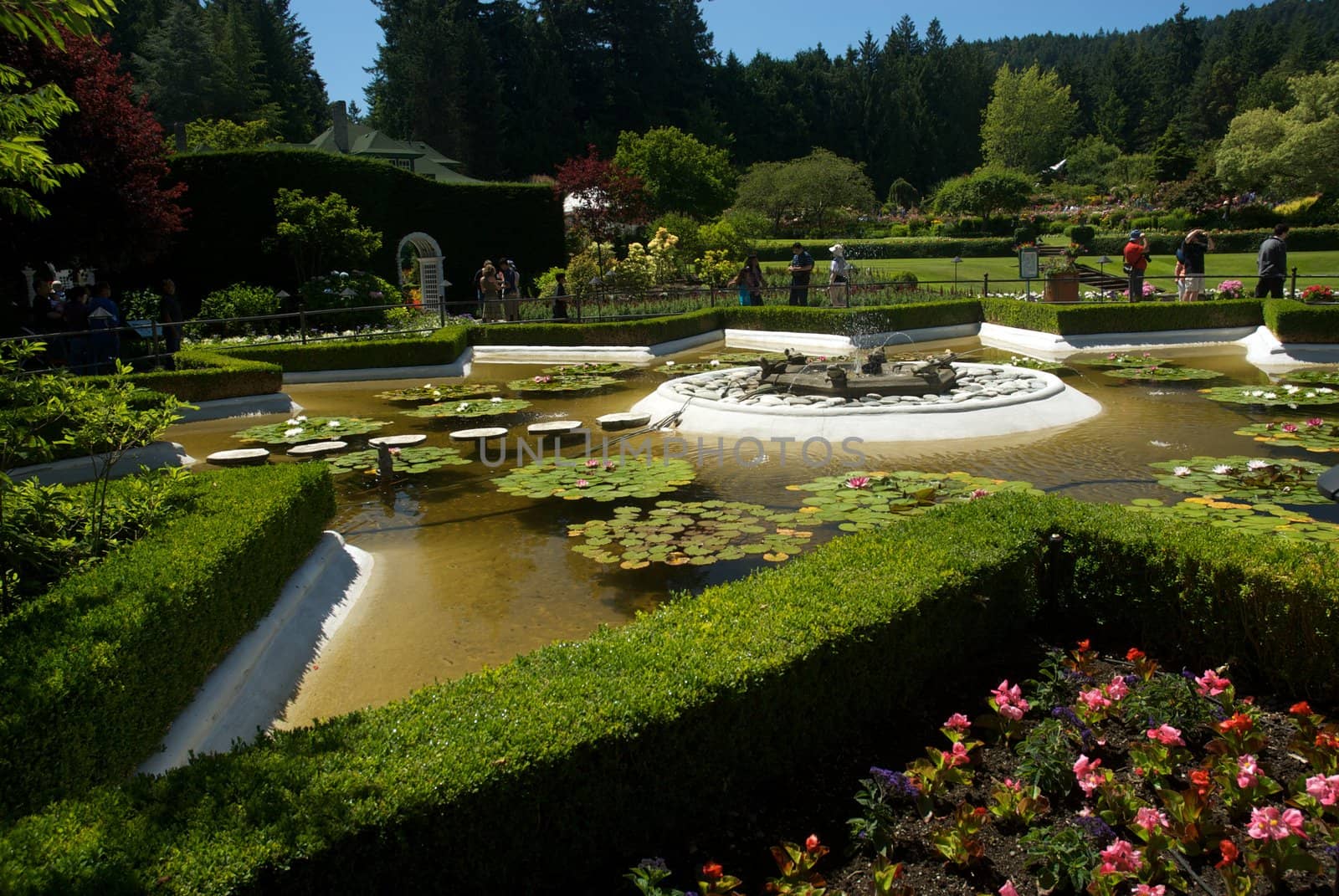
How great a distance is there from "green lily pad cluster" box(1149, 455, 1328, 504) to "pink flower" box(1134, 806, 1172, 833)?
199 inches

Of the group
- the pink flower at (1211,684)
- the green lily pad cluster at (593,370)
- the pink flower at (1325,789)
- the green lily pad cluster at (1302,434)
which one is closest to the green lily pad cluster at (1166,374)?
the green lily pad cluster at (1302,434)

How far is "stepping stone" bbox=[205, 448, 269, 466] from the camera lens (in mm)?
10680

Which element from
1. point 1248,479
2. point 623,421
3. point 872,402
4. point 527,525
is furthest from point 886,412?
point 527,525

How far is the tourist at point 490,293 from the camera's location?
2308cm

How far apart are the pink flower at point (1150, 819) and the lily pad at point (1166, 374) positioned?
1269 centimetres

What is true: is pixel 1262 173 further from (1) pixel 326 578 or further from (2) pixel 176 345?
(1) pixel 326 578

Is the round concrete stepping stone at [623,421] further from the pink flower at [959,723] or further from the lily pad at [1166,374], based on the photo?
the pink flower at [959,723]

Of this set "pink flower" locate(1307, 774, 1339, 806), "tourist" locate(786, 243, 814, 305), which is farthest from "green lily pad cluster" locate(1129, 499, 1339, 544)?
"tourist" locate(786, 243, 814, 305)

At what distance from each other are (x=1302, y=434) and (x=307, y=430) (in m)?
11.9

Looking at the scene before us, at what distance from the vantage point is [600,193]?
30.7m

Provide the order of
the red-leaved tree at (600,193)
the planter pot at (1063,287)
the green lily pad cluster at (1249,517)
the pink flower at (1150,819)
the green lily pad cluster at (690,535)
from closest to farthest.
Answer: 1. the pink flower at (1150,819)
2. the green lily pad cluster at (1249,517)
3. the green lily pad cluster at (690,535)
4. the planter pot at (1063,287)
5. the red-leaved tree at (600,193)

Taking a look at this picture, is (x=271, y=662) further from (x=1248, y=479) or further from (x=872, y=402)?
(x=872, y=402)

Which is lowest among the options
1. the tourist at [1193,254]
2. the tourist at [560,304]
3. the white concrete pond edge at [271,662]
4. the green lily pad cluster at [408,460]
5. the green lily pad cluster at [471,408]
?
→ the white concrete pond edge at [271,662]

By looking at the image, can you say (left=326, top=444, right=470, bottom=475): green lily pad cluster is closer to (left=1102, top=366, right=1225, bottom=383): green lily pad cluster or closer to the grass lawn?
(left=1102, top=366, right=1225, bottom=383): green lily pad cluster
